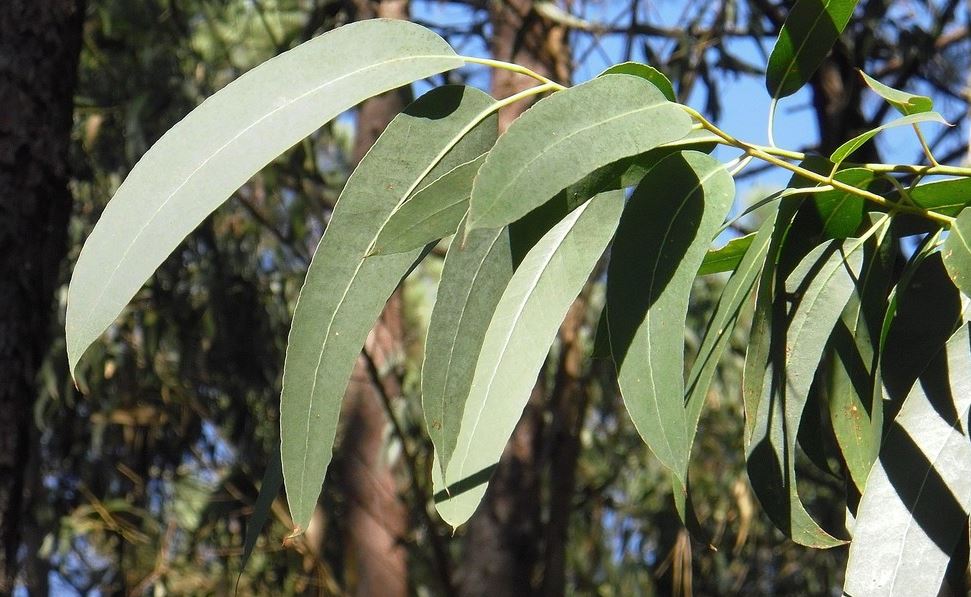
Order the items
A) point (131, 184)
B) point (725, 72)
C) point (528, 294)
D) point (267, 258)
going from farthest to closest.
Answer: point (267, 258)
point (725, 72)
point (528, 294)
point (131, 184)

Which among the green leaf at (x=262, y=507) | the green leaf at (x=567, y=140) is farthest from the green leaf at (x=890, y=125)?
the green leaf at (x=262, y=507)

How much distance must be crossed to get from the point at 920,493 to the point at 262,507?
444mm

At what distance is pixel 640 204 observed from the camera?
2.36 ft

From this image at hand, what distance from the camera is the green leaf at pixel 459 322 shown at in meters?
0.72

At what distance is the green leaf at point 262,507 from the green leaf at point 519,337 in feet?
0.41

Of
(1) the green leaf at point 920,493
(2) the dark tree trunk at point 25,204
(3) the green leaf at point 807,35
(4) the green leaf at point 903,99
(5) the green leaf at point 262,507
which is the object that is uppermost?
(2) the dark tree trunk at point 25,204

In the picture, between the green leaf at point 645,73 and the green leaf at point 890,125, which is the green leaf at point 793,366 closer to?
the green leaf at point 890,125

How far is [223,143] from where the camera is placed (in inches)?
26.3

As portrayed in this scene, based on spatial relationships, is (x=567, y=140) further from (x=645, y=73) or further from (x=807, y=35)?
(x=807, y=35)

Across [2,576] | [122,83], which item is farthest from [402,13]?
[2,576]

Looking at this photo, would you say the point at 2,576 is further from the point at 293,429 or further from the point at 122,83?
the point at 122,83

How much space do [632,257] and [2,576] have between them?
0.85m

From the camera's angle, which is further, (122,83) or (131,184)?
(122,83)

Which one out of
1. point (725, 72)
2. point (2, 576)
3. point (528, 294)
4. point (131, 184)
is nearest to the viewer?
point (131, 184)
